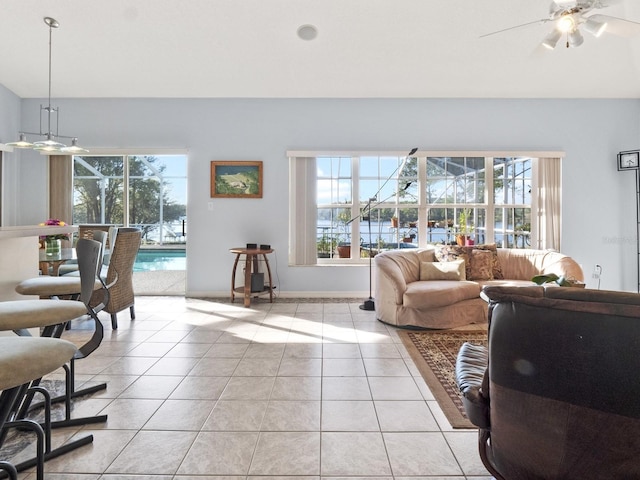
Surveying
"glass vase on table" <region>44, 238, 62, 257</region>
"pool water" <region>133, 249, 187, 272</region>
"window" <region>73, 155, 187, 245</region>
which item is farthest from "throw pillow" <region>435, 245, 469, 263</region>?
"window" <region>73, 155, 187, 245</region>

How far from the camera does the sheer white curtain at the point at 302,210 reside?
5.63m

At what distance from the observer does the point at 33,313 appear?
1.67m

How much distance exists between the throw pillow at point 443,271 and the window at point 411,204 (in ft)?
4.22

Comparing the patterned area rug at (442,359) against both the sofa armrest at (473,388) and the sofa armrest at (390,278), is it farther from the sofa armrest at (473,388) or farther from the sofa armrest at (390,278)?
the sofa armrest at (473,388)

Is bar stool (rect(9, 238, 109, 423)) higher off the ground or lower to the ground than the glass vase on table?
lower

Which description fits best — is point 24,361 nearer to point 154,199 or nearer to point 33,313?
point 33,313

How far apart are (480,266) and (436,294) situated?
1038 millimetres

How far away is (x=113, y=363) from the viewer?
306 centimetres

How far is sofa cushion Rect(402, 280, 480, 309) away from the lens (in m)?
3.96

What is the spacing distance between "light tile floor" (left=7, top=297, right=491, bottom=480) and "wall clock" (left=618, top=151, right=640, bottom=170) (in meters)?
4.31
